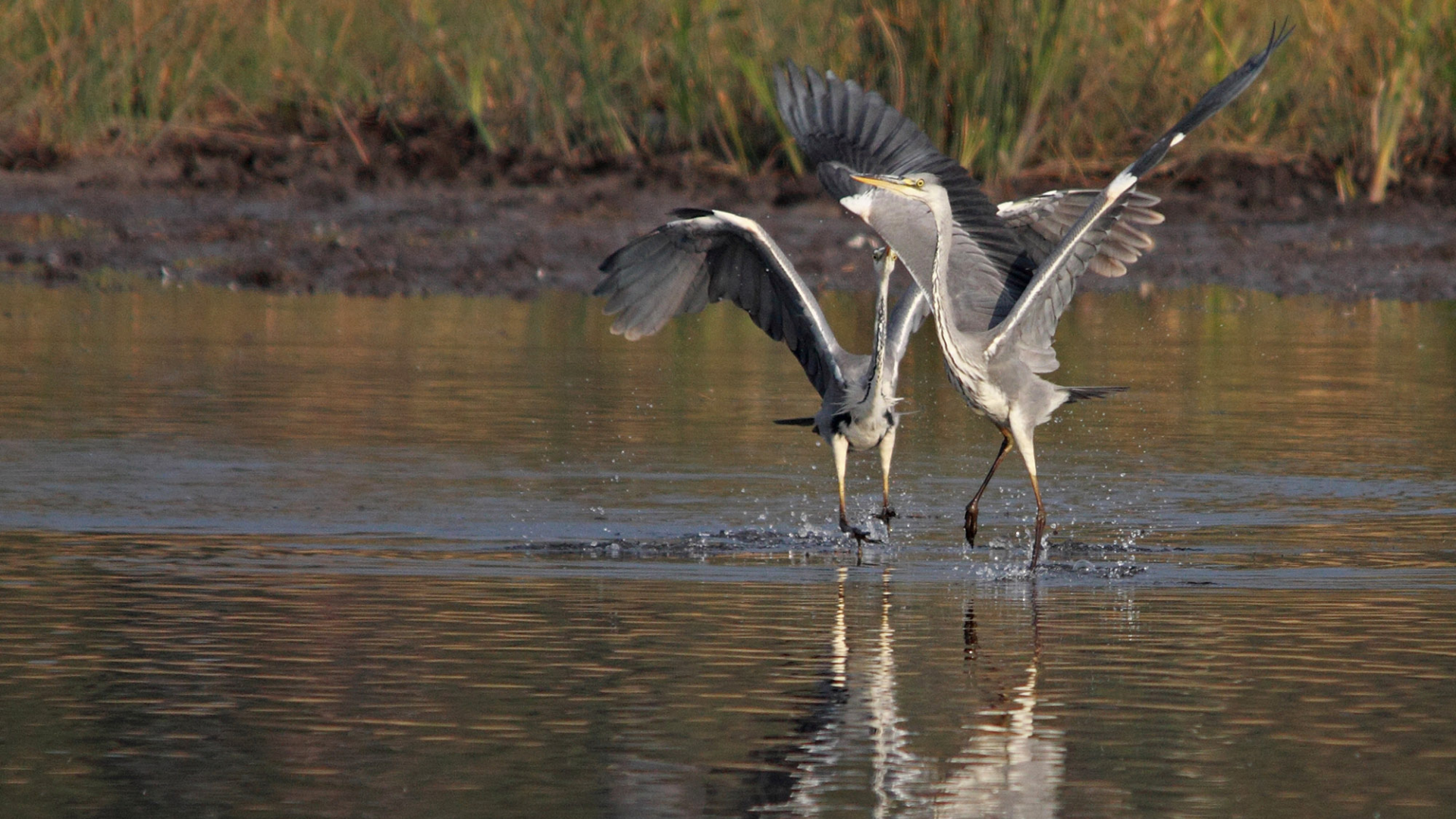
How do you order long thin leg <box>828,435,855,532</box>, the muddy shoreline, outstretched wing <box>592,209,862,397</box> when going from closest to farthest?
long thin leg <box>828,435,855,532</box>, outstretched wing <box>592,209,862,397</box>, the muddy shoreline

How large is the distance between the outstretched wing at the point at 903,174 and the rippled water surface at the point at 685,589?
31.1 inches

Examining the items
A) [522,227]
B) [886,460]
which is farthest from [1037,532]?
[522,227]

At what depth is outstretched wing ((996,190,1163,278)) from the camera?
9242 millimetres

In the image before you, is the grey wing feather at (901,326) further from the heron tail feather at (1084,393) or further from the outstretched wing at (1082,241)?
the heron tail feather at (1084,393)

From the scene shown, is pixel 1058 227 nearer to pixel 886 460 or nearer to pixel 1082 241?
pixel 1082 241

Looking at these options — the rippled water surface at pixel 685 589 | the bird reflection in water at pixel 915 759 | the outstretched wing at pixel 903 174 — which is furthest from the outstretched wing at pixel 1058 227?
the bird reflection in water at pixel 915 759

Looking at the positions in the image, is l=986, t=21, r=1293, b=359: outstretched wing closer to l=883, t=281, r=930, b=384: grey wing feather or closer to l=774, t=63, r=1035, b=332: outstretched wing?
l=774, t=63, r=1035, b=332: outstretched wing

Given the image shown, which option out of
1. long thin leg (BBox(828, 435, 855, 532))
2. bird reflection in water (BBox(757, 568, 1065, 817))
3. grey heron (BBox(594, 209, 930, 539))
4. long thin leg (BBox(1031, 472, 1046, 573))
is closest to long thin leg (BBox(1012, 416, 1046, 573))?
long thin leg (BBox(1031, 472, 1046, 573))

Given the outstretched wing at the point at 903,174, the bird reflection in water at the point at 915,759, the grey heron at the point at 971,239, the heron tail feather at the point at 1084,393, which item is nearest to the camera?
the bird reflection in water at the point at 915,759

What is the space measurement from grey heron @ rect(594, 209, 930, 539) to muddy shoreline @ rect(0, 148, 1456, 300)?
237 inches

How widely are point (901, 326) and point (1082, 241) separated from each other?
0.68 metres

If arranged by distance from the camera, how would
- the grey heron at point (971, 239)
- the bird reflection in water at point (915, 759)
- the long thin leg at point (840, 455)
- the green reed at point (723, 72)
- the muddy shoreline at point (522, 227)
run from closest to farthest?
the bird reflection in water at point (915, 759), the grey heron at point (971, 239), the long thin leg at point (840, 455), the muddy shoreline at point (522, 227), the green reed at point (723, 72)

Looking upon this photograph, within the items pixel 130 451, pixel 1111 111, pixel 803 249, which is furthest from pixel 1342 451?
pixel 1111 111

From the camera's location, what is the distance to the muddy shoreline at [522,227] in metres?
15.4
